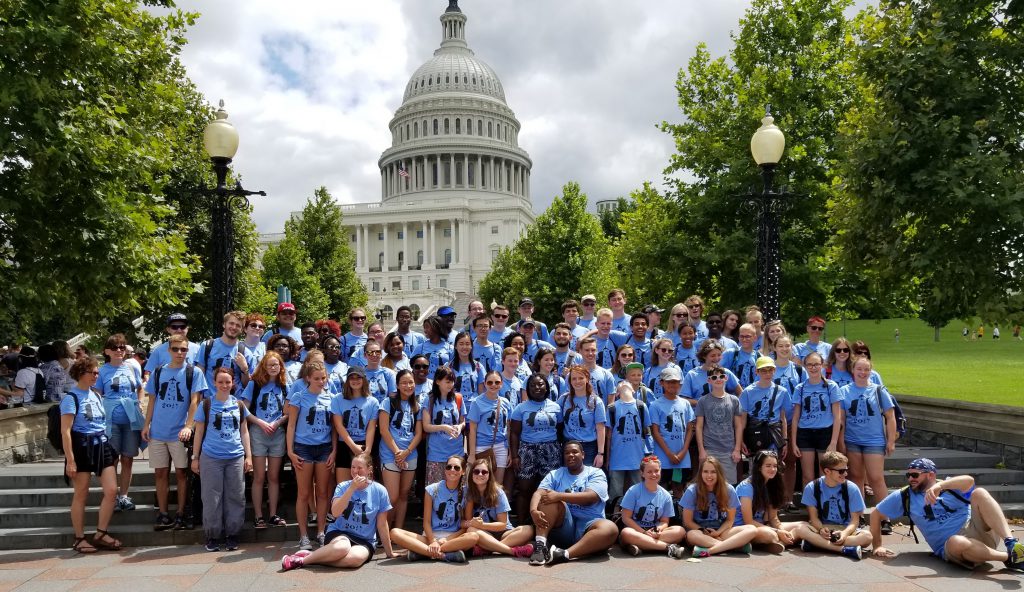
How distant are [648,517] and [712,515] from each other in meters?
0.69

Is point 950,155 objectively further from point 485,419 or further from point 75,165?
point 75,165

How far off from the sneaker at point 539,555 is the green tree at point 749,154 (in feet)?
39.8

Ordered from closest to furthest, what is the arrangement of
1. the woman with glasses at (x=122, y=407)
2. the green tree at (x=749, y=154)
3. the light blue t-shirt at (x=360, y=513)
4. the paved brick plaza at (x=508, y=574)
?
the paved brick plaza at (x=508, y=574) < the light blue t-shirt at (x=360, y=513) < the woman with glasses at (x=122, y=407) < the green tree at (x=749, y=154)

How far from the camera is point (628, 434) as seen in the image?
Result: 28.0 ft

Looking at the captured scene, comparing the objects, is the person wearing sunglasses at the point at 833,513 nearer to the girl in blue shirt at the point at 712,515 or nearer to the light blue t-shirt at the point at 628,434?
the girl in blue shirt at the point at 712,515

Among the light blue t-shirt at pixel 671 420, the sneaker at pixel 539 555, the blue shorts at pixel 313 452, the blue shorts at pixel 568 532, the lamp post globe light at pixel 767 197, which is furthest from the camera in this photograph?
the lamp post globe light at pixel 767 197

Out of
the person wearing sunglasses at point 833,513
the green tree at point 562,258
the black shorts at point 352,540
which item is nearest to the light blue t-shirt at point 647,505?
the person wearing sunglasses at point 833,513

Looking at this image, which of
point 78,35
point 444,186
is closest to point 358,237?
point 444,186

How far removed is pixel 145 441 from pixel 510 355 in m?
4.42

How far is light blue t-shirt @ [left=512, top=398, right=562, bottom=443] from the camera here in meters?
8.34

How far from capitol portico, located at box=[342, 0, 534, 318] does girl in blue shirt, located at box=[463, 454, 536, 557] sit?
87422 millimetres

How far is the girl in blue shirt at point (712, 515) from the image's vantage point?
7.83m

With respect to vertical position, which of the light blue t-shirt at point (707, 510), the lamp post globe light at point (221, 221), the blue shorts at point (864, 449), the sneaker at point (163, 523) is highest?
the lamp post globe light at point (221, 221)

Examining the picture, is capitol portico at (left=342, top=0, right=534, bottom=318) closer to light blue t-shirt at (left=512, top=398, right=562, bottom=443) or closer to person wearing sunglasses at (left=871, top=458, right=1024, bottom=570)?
light blue t-shirt at (left=512, top=398, right=562, bottom=443)
